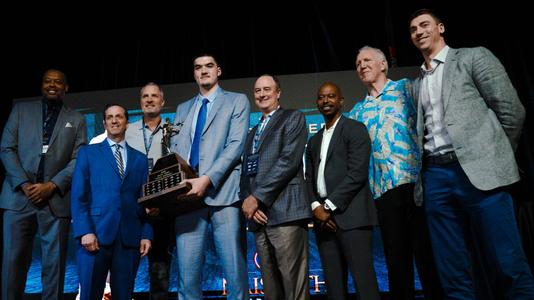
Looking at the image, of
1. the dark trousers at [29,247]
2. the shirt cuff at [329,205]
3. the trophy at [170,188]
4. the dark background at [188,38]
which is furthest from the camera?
the dark background at [188,38]

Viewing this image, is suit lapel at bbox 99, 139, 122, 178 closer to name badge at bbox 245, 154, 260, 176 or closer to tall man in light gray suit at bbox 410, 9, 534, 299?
name badge at bbox 245, 154, 260, 176

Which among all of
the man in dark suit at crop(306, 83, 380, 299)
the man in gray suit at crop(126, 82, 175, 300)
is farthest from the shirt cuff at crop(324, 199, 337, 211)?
the man in gray suit at crop(126, 82, 175, 300)

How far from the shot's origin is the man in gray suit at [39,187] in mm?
2752

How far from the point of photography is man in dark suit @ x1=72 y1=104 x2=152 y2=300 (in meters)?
2.44

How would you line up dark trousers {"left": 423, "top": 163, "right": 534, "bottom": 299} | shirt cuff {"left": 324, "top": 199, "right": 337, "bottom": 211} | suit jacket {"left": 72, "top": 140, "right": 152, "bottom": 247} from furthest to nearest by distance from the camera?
suit jacket {"left": 72, "top": 140, "right": 152, "bottom": 247} → shirt cuff {"left": 324, "top": 199, "right": 337, "bottom": 211} → dark trousers {"left": 423, "top": 163, "right": 534, "bottom": 299}

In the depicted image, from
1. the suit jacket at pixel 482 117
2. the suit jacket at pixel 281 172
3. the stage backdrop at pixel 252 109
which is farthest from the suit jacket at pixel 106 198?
the stage backdrop at pixel 252 109

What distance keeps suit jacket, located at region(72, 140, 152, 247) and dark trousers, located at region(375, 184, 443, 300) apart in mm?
1435

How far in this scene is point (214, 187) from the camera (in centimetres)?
234

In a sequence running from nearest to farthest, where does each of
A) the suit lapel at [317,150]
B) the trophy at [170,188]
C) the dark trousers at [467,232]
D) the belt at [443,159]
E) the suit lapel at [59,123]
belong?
the dark trousers at [467,232] → the belt at [443,159] → the trophy at [170,188] → the suit lapel at [317,150] → the suit lapel at [59,123]

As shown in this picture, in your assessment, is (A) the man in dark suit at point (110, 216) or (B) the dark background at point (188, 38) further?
(B) the dark background at point (188, 38)

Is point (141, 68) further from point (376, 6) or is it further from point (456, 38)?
point (456, 38)

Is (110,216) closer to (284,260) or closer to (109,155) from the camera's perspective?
(109,155)

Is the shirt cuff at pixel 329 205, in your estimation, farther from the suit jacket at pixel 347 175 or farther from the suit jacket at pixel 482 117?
the suit jacket at pixel 482 117

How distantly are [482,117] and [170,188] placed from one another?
1564mm
